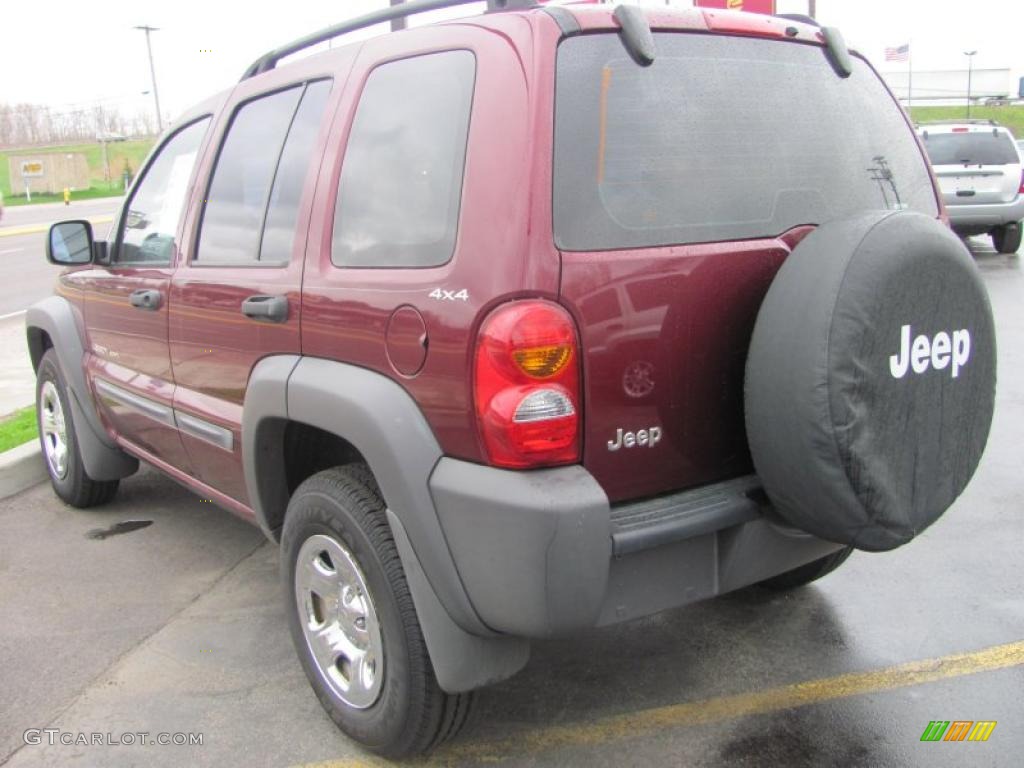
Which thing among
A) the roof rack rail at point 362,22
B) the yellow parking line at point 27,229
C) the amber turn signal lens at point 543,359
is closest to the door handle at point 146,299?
the roof rack rail at point 362,22

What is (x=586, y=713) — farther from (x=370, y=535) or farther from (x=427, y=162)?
(x=427, y=162)

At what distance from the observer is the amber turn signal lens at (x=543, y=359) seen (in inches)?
86.0

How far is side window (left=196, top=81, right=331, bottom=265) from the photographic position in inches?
118

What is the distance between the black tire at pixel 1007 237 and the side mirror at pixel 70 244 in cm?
1351

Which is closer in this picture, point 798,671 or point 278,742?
point 278,742

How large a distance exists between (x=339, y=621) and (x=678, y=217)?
5.10 ft

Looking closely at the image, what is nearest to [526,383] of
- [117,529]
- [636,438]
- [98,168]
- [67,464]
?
[636,438]

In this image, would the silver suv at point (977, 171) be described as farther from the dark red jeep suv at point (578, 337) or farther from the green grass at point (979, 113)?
the green grass at point (979, 113)

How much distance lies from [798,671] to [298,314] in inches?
80.1

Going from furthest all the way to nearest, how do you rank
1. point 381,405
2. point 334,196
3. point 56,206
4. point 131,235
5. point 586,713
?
point 56,206
point 131,235
point 586,713
point 334,196
point 381,405

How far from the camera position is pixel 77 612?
3.82 m

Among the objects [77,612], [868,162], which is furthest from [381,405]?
[77,612]

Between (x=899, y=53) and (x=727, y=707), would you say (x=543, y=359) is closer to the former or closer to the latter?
(x=727, y=707)

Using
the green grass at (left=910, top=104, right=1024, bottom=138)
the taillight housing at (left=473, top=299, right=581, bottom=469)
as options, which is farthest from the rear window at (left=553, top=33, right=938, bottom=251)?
the green grass at (left=910, top=104, right=1024, bottom=138)
